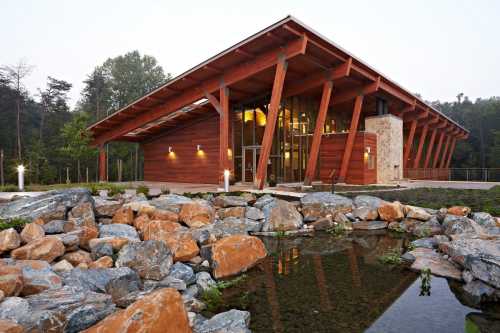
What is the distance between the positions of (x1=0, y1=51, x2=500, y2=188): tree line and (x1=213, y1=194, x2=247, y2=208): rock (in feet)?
39.8

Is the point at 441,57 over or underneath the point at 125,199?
over

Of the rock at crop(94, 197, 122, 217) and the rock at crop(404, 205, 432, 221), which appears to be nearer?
the rock at crop(94, 197, 122, 217)

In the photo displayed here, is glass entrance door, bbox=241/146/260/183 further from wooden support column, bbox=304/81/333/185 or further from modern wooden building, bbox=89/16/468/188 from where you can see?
wooden support column, bbox=304/81/333/185

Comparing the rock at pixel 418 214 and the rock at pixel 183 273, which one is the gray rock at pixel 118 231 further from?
the rock at pixel 418 214

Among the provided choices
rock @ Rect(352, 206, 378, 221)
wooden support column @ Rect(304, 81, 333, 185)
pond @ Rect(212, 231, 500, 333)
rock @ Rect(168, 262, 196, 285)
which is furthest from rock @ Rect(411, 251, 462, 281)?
wooden support column @ Rect(304, 81, 333, 185)

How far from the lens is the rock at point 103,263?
16.5ft

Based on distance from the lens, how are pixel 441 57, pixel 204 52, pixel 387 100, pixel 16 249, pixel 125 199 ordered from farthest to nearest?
pixel 204 52
pixel 441 57
pixel 387 100
pixel 125 199
pixel 16 249

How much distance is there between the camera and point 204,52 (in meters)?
145

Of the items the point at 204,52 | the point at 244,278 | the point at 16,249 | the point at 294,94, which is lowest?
the point at 244,278

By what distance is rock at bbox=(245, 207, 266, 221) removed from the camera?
892 cm

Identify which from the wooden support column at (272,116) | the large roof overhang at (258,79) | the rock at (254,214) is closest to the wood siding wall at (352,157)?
the large roof overhang at (258,79)

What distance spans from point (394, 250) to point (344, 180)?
10.1 m

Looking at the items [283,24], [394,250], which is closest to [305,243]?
[394,250]

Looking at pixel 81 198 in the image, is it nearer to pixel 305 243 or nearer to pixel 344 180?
pixel 305 243
